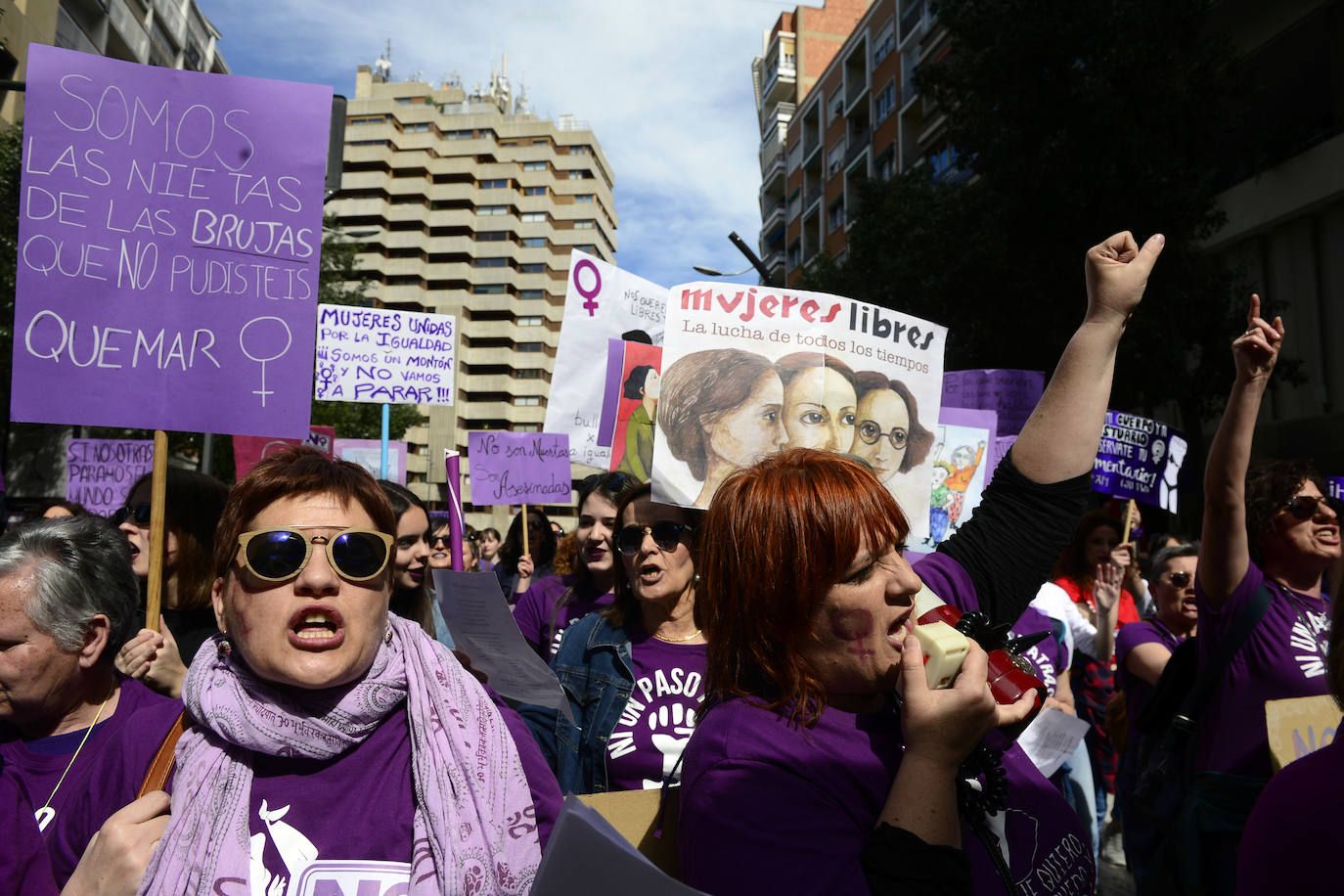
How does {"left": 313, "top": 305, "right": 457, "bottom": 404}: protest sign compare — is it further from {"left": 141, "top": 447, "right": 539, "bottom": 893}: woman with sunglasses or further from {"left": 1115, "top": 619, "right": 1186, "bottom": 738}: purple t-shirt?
{"left": 141, "top": 447, "right": 539, "bottom": 893}: woman with sunglasses

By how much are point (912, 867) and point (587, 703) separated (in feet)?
6.51

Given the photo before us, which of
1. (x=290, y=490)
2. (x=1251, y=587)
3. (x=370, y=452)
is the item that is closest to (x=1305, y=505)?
(x=1251, y=587)

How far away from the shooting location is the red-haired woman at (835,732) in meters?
1.42

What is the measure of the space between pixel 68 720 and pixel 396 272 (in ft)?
281

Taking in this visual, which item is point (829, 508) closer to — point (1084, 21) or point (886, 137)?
point (1084, 21)

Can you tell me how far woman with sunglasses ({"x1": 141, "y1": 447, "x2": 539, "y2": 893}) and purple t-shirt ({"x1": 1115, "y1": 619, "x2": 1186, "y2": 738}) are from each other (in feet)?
9.92

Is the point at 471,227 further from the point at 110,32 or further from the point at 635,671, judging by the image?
the point at 635,671

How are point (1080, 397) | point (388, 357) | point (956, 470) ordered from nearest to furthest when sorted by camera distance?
point (1080, 397)
point (956, 470)
point (388, 357)

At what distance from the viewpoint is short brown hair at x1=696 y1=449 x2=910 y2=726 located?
1616mm

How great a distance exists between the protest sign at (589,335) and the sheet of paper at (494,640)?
8.55 feet

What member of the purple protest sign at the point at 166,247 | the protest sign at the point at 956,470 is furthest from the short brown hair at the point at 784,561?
the protest sign at the point at 956,470

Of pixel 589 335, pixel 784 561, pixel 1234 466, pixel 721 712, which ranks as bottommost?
pixel 721 712

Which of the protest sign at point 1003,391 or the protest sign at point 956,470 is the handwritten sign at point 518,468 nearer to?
the protest sign at point 1003,391

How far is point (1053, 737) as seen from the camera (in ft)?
13.2
